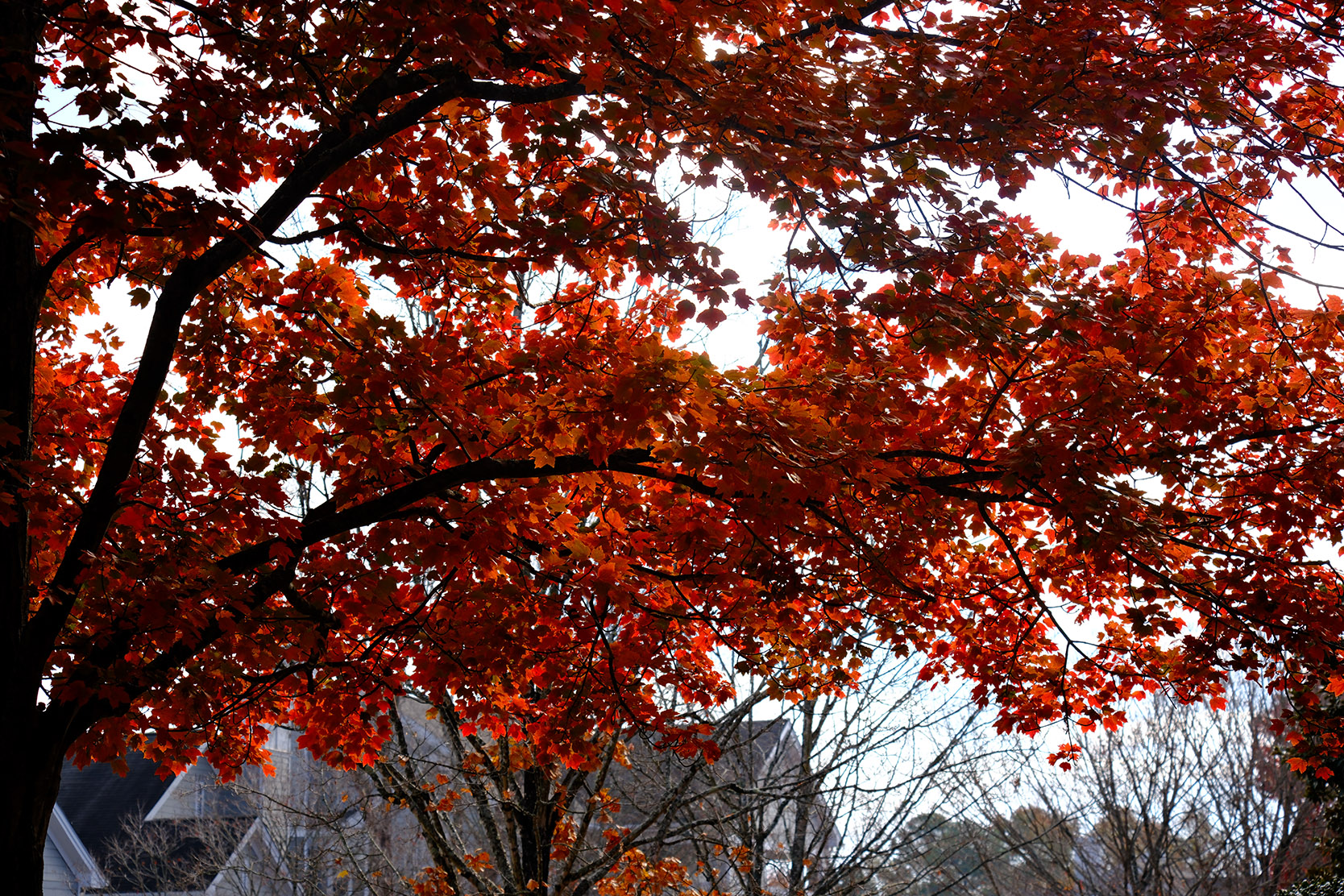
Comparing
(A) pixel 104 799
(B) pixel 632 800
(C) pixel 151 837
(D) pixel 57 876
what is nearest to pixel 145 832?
(C) pixel 151 837

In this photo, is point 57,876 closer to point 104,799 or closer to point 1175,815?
point 104,799

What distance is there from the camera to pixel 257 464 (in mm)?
5746

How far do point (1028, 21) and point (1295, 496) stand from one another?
450 cm

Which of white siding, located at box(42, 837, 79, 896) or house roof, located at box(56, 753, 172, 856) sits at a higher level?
house roof, located at box(56, 753, 172, 856)

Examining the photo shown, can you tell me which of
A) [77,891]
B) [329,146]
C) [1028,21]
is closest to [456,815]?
[77,891]

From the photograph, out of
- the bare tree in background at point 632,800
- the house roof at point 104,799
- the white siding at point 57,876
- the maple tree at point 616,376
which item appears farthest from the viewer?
the house roof at point 104,799

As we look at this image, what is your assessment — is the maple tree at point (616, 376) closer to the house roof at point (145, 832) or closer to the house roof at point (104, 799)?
the house roof at point (145, 832)

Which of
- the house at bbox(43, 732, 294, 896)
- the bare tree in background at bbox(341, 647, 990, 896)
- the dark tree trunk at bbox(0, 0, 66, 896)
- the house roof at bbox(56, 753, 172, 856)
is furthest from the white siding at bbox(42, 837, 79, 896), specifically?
the dark tree trunk at bbox(0, 0, 66, 896)

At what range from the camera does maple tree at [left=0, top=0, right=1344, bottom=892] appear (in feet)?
14.3

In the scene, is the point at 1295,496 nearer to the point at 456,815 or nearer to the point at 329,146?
the point at 329,146

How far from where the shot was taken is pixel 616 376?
455 centimetres

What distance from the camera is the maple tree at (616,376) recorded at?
4.35 m

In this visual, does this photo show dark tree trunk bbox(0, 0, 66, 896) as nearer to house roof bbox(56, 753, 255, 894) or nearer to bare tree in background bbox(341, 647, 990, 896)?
bare tree in background bbox(341, 647, 990, 896)

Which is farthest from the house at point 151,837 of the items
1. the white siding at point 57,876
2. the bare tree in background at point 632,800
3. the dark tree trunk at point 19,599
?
the dark tree trunk at point 19,599
